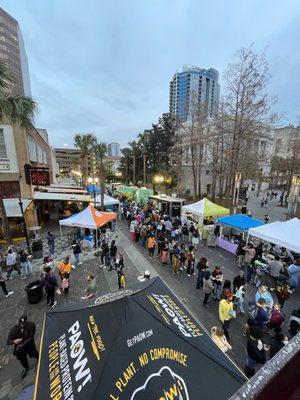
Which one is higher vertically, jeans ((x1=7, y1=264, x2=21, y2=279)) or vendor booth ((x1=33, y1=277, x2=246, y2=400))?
vendor booth ((x1=33, y1=277, x2=246, y2=400))

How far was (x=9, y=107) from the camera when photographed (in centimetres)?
1135

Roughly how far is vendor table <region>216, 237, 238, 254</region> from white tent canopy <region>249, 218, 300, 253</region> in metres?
2.44

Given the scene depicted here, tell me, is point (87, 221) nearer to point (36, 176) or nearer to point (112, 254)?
point (112, 254)

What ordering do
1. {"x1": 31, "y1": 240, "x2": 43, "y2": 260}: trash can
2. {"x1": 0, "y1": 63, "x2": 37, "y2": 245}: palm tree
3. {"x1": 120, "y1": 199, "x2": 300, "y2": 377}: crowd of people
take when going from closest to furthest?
{"x1": 120, "y1": 199, "x2": 300, "y2": 377}: crowd of people, {"x1": 0, "y1": 63, "x2": 37, "y2": 245}: palm tree, {"x1": 31, "y1": 240, "x2": 43, "y2": 260}: trash can

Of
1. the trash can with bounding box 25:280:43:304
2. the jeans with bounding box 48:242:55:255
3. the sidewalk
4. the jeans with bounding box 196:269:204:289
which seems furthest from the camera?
the jeans with bounding box 48:242:55:255

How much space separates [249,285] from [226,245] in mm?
4388

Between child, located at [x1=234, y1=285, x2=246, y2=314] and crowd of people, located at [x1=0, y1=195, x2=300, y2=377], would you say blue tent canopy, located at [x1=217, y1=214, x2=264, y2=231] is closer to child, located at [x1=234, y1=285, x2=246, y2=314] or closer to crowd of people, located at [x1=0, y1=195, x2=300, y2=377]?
crowd of people, located at [x1=0, y1=195, x2=300, y2=377]

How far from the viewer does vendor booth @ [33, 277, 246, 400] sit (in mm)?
2488

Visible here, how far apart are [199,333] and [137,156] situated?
46178 millimetres

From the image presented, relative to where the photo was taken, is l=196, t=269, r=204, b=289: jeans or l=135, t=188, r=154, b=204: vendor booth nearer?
l=196, t=269, r=204, b=289: jeans

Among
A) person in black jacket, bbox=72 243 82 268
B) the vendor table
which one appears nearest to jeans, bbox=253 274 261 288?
the vendor table

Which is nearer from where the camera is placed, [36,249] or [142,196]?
[36,249]

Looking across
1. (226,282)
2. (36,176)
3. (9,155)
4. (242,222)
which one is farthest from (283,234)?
(9,155)

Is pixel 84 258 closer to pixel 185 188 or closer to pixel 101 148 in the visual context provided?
pixel 101 148
